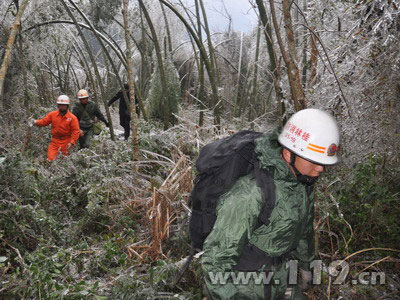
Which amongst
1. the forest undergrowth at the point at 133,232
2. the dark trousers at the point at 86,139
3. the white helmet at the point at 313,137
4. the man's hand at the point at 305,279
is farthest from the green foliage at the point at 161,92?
the white helmet at the point at 313,137

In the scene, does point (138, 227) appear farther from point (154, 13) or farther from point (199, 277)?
point (154, 13)

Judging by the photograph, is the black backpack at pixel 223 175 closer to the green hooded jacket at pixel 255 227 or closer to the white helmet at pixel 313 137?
the green hooded jacket at pixel 255 227

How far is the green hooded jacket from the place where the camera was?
198 centimetres

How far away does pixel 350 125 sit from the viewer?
459cm

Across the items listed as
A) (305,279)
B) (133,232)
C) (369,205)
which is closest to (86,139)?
(133,232)

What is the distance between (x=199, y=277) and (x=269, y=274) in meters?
1.73

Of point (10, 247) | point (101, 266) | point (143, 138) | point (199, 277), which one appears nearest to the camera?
point (199, 277)

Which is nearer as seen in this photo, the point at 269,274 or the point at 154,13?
the point at 269,274

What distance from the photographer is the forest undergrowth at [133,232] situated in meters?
3.67

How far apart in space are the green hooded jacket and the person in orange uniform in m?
6.24

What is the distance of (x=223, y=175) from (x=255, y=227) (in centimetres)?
30

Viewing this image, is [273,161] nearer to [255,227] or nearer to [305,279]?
[255,227]

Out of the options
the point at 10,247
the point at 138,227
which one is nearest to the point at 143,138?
the point at 138,227

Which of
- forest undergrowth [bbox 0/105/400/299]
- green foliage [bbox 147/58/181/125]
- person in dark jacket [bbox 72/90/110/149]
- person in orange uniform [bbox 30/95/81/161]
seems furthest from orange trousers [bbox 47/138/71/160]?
green foliage [bbox 147/58/181/125]
